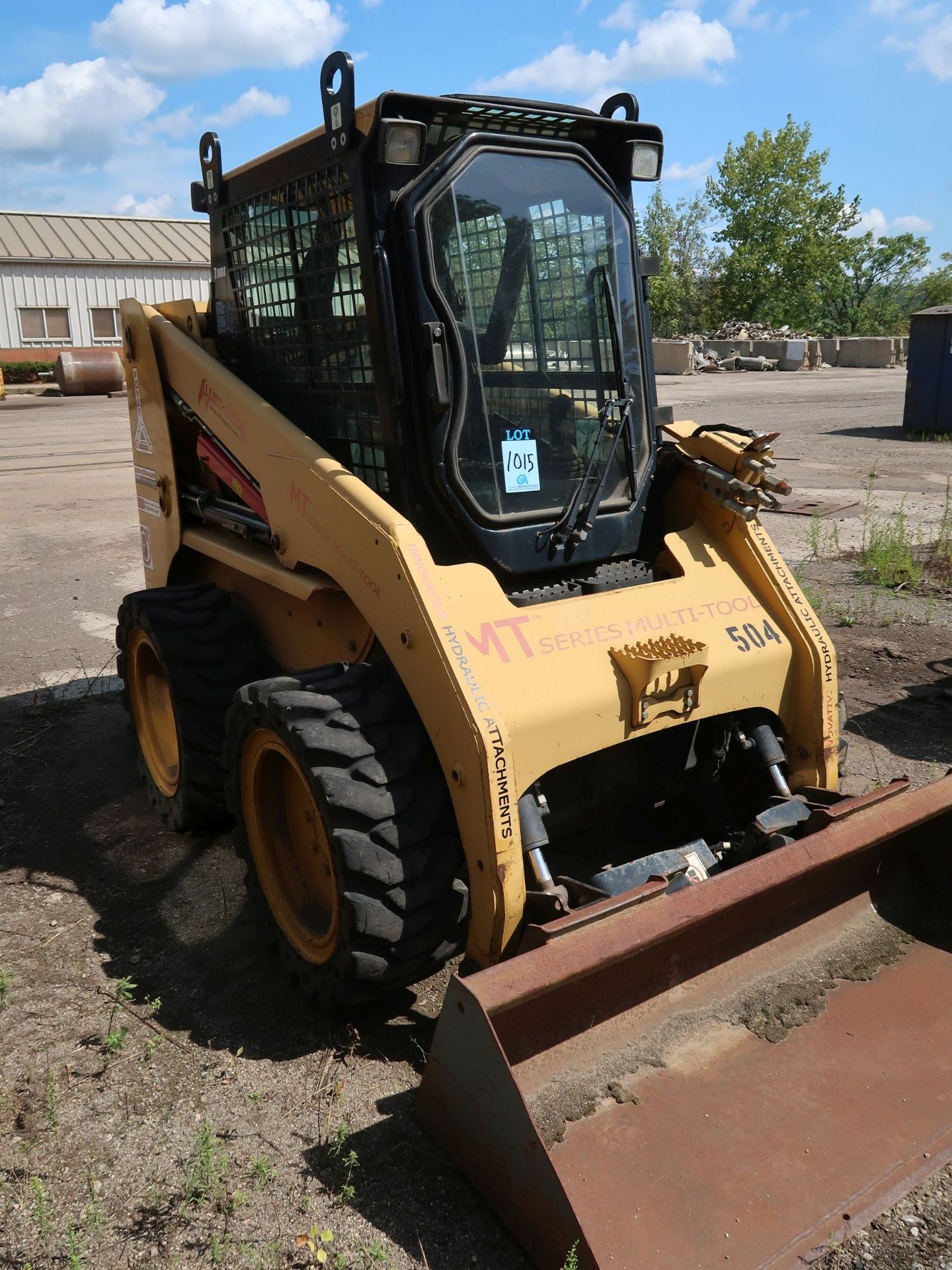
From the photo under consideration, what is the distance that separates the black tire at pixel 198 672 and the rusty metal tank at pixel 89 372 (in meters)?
25.7

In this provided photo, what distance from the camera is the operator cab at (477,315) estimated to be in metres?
3.21

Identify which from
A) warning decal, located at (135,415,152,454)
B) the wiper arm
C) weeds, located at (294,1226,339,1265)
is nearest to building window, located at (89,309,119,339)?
warning decal, located at (135,415,152,454)

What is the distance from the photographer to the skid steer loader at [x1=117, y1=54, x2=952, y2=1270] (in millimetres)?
2564

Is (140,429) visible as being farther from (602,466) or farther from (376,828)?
(376,828)

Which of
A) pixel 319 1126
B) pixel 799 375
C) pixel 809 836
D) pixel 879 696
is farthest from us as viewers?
pixel 799 375

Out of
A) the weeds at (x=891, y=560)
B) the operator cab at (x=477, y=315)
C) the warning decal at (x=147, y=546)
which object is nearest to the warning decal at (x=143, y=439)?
the warning decal at (x=147, y=546)

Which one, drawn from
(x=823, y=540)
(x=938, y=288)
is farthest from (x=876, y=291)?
(x=823, y=540)

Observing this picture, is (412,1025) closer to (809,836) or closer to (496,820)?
(496,820)

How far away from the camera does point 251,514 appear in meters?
4.17

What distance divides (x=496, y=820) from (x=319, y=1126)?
94 centimetres

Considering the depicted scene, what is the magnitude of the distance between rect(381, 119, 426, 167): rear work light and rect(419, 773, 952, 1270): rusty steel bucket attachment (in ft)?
7.22

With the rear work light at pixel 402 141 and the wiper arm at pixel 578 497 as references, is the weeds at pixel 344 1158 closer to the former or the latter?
the wiper arm at pixel 578 497

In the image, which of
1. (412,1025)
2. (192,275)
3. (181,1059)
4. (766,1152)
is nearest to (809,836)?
(766,1152)

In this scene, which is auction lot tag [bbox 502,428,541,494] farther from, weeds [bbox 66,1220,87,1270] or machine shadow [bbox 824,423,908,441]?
machine shadow [bbox 824,423,908,441]
